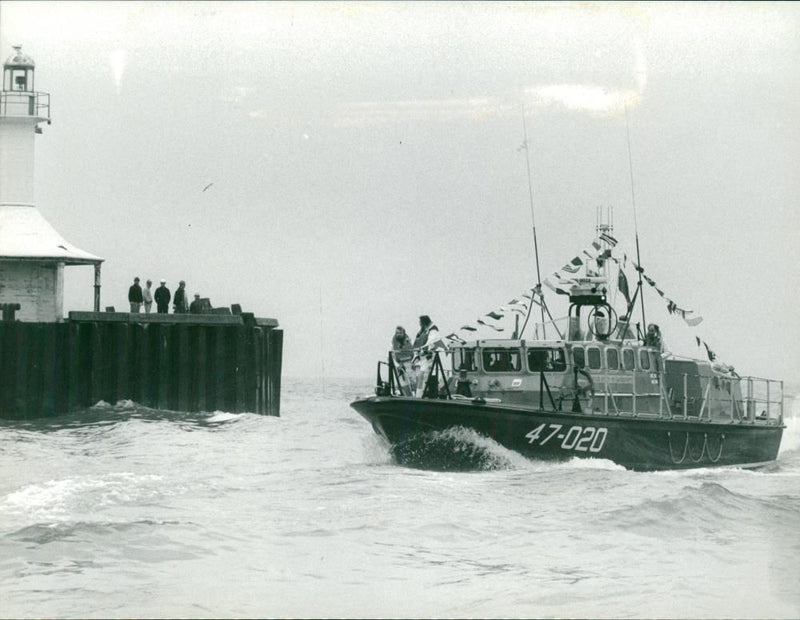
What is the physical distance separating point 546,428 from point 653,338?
160 inches

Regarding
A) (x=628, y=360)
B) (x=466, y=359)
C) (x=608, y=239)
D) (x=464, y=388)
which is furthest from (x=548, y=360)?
(x=608, y=239)

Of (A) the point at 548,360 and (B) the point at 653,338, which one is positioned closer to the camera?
(A) the point at 548,360

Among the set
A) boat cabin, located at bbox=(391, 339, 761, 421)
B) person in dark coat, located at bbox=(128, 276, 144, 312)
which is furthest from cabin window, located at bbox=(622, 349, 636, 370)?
person in dark coat, located at bbox=(128, 276, 144, 312)

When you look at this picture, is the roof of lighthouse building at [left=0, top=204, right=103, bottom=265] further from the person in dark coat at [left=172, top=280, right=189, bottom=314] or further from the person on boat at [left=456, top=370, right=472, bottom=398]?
the person on boat at [left=456, top=370, right=472, bottom=398]

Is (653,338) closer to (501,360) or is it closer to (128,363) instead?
(501,360)

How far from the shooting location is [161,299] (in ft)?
107

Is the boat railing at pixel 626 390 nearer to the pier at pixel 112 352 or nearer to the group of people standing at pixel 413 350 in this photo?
the group of people standing at pixel 413 350

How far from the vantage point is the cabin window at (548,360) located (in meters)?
21.9

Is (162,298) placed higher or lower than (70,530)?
higher

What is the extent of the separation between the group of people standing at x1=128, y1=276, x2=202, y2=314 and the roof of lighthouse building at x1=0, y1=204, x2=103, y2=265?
8.80 ft

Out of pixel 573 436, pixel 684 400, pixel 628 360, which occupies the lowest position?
pixel 573 436

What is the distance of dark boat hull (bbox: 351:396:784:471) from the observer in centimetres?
2052

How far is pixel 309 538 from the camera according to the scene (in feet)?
45.6

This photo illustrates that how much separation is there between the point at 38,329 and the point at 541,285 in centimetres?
1344
